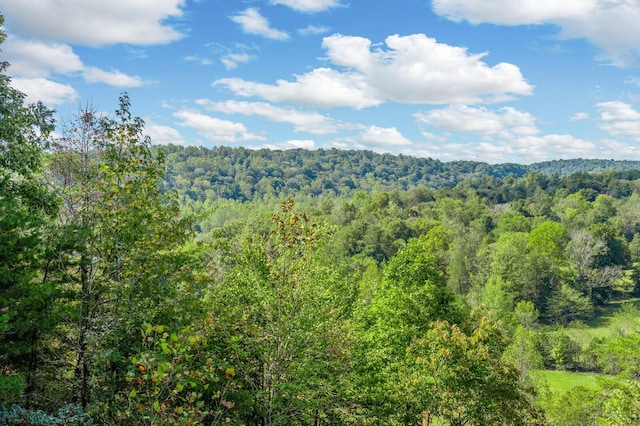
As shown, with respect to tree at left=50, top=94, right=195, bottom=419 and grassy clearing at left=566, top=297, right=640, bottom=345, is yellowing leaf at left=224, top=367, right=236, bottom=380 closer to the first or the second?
tree at left=50, top=94, right=195, bottom=419

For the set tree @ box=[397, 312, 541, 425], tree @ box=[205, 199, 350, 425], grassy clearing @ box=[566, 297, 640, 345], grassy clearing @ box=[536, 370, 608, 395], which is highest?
tree @ box=[205, 199, 350, 425]

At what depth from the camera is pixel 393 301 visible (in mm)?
18594

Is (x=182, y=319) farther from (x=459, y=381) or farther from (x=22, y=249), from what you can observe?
(x=459, y=381)

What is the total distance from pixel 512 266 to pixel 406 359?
58517 millimetres

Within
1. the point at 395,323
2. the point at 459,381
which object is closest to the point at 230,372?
the point at 459,381

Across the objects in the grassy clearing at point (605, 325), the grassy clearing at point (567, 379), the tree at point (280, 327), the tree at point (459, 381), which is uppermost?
the tree at point (280, 327)

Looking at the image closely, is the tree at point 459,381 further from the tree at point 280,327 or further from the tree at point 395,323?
the tree at point 280,327

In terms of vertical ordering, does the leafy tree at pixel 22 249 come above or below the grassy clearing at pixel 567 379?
above

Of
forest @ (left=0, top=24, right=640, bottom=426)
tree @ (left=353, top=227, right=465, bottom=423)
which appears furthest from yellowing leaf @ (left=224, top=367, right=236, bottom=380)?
tree @ (left=353, top=227, right=465, bottom=423)

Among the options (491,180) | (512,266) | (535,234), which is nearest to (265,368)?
(512,266)

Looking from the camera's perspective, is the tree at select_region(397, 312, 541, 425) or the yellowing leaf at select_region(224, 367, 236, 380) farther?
the tree at select_region(397, 312, 541, 425)

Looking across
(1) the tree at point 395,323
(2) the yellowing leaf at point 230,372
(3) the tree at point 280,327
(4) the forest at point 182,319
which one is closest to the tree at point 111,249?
(4) the forest at point 182,319

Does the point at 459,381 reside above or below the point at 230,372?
below

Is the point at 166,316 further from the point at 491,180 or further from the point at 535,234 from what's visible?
the point at 491,180
